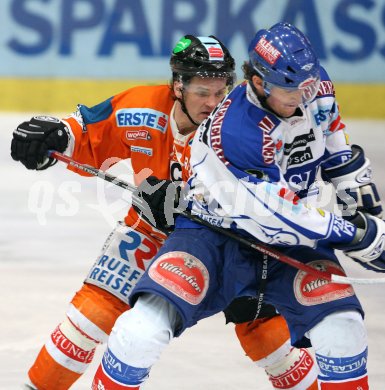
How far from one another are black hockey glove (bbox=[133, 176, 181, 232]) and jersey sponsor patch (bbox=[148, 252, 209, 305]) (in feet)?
0.88

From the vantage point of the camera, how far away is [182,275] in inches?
111

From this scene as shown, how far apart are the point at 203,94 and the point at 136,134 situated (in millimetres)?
260

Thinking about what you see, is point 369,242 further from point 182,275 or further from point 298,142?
point 182,275

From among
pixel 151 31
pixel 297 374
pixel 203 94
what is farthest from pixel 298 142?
pixel 151 31

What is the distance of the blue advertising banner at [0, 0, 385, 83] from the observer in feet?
22.2

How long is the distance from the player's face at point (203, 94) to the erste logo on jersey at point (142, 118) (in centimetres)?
13

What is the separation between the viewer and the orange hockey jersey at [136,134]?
3.39 m

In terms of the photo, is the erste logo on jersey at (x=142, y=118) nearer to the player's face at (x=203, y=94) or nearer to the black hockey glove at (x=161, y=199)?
the player's face at (x=203, y=94)

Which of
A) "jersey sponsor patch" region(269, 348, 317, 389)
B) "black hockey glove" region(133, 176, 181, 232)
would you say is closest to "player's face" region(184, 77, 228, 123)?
"black hockey glove" region(133, 176, 181, 232)

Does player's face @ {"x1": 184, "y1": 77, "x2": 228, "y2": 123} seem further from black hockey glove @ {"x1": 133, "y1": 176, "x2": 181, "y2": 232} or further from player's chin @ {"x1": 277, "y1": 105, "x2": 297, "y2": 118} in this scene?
player's chin @ {"x1": 277, "y1": 105, "x2": 297, "y2": 118}

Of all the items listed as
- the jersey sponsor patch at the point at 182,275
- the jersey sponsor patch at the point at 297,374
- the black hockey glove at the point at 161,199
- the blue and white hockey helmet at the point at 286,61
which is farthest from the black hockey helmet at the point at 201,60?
the jersey sponsor patch at the point at 297,374

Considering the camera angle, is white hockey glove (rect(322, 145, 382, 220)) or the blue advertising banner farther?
the blue advertising banner

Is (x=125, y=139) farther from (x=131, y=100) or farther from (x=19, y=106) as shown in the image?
(x=19, y=106)

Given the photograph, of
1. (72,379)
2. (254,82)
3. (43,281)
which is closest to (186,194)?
(254,82)
